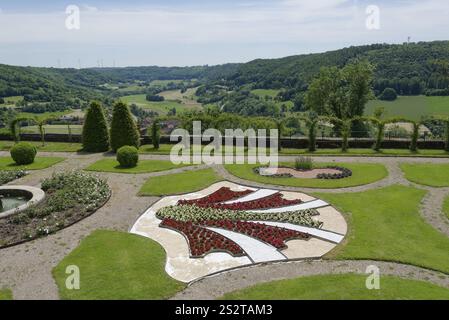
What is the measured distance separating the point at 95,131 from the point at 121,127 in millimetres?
2875

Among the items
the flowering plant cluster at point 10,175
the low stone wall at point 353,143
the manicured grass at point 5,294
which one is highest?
the low stone wall at point 353,143

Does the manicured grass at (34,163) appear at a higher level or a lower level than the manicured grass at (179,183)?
higher

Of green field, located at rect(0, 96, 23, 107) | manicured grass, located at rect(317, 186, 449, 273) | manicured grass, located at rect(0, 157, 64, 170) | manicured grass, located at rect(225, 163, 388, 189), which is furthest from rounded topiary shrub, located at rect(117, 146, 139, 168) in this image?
green field, located at rect(0, 96, 23, 107)

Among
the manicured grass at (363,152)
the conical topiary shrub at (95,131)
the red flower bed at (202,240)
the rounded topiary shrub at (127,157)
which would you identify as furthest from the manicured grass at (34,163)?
the red flower bed at (202,240)

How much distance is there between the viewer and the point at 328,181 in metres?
26.2

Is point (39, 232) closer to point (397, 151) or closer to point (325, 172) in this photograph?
point (325, 172)

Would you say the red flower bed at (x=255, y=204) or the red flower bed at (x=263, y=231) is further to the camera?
the red flower bed at (x=255, y=204)

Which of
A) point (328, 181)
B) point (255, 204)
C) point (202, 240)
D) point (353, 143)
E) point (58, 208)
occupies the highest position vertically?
point (353, 143)

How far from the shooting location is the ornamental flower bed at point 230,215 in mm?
20219

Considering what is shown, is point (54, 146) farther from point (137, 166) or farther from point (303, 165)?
point (303, 165)

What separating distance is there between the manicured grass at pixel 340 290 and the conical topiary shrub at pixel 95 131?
26981 millimetres

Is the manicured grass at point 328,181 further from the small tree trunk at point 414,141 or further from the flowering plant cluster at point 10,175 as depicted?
the flowering plant cluster at point 10,175

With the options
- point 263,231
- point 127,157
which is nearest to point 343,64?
point 127,157
